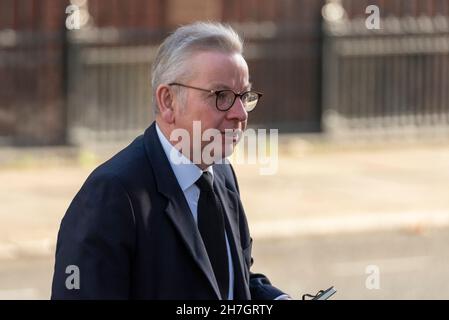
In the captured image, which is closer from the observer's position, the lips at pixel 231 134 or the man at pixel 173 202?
the man at pixel 173 202

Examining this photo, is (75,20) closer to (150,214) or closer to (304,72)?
(304,72)

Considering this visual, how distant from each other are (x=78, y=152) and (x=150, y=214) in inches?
444

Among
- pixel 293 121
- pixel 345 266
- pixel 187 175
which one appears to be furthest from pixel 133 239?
pixel 293 121

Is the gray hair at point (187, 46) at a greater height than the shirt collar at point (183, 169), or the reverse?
the gray hair at point (187, 46)

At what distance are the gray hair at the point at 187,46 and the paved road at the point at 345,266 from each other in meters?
5.91

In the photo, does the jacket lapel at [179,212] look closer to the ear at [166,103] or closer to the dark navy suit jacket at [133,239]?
the dark navy suit jacket at [133,239]

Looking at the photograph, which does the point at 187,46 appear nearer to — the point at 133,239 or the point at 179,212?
the point at 179,212

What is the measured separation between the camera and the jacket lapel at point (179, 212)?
3.23 metres

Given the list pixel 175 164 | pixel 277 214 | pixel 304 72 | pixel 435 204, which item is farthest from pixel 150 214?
pixel 304 72

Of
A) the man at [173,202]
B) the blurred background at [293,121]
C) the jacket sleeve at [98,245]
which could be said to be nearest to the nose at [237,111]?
the man at [173,202]

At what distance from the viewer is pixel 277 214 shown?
39.6 ft

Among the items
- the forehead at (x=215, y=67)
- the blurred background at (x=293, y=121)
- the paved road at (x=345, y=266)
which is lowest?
the paved road at (x=345, y=266)

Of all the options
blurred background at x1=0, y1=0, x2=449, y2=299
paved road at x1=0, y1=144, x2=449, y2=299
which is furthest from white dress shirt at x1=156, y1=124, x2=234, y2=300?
blurred background at x1=0, y1=0, x2=449, y2=299

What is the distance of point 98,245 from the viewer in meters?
3.10
